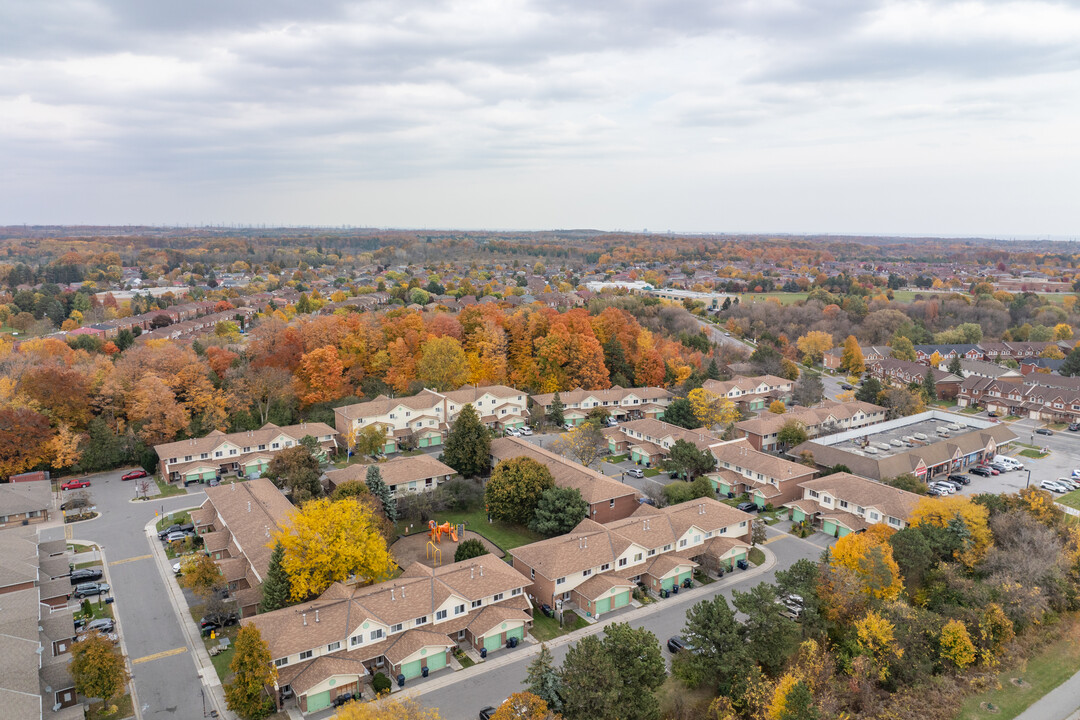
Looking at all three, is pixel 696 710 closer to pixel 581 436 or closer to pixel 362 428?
pixel 581 436

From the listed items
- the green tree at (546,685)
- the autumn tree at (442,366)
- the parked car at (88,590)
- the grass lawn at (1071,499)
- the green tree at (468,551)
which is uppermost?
the autumn tree at (442,366)

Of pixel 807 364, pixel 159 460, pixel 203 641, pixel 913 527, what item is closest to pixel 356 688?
pixel 203 641

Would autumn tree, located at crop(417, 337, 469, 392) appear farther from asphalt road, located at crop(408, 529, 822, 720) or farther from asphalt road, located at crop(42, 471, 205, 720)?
asphalt road, located at crop(408, 529, 822, 720)

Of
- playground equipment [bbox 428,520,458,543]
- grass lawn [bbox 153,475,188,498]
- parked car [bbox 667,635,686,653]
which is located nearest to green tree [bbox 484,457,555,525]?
playground equipment [bbox 428,520,458,543]

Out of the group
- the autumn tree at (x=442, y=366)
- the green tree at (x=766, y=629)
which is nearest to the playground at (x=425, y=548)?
the green tree at (x=766, y=629)

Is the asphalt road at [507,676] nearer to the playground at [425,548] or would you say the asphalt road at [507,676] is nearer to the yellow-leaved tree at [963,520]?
the playground at [425,548]

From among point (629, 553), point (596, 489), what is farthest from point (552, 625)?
point (596, 489)

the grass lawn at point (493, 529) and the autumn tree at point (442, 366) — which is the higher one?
the autumn tree at point (442, 366)
